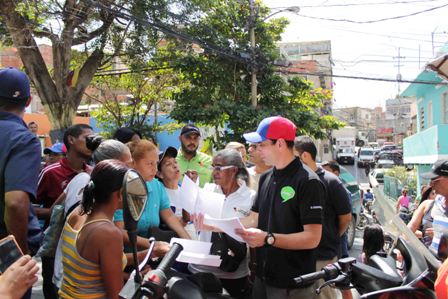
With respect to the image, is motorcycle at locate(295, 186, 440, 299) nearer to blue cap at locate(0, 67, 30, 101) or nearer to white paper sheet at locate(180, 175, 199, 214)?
white paper sheet at locate(180, 175, 199, 214)

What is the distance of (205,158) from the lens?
5480 millimetres

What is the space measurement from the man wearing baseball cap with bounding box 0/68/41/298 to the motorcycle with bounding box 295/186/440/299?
1596 millimetres

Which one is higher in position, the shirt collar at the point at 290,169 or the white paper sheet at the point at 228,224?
the shirt collar at the point at 290,169

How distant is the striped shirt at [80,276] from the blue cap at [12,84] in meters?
1.00

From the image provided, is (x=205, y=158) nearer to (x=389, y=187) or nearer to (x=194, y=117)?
(x=194, y=117)

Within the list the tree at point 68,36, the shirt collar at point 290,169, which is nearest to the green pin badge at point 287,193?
the shirt collar at point 290,169

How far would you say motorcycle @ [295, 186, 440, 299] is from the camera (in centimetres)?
201

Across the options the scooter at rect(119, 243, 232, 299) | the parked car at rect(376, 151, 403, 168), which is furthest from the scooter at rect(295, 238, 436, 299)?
the parked car at rect(376, 151, 403, 168)

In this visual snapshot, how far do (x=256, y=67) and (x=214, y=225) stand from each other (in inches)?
452

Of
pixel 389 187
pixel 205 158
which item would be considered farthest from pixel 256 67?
pixel 389 187

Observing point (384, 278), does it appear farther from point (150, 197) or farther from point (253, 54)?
point (253, 54)

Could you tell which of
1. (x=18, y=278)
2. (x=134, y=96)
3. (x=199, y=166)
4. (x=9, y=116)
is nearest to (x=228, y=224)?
(x=18, y=278)

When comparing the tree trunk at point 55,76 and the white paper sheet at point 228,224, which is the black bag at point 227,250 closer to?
the white paper sheet at point 228,224

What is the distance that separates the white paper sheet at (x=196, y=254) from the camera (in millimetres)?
2873
